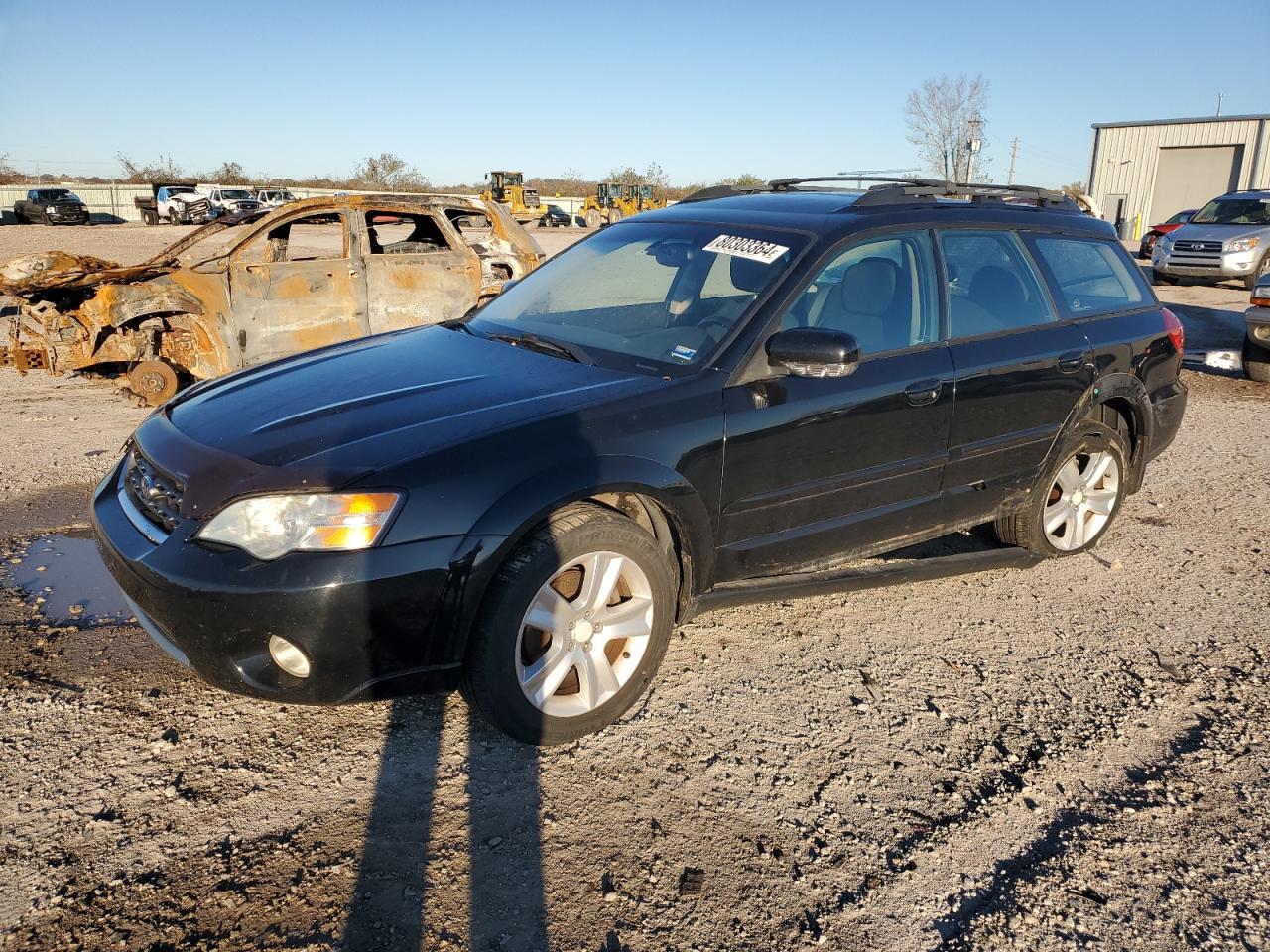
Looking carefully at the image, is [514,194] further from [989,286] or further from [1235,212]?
[989,286]

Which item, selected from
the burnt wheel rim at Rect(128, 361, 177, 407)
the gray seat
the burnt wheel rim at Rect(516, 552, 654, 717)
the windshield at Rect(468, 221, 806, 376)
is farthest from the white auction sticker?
the burnt wheel rim at Rect(128, 361, 177, 407)

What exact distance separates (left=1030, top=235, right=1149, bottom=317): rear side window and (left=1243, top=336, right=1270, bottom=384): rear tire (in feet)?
19.3

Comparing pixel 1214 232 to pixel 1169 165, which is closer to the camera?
pixel 1214 232

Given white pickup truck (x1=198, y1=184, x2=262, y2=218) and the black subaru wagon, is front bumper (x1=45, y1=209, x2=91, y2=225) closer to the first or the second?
white pickup truck (x1=198, y1=184, x2=262, y2=218)

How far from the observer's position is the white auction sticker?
3629mm

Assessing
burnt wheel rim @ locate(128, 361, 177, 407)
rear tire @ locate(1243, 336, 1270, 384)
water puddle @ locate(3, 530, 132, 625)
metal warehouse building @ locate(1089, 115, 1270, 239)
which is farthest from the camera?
metal warehouse building @ locate(1089, 115, 1270, 239)

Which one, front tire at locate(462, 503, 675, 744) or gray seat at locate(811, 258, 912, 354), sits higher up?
gray seat at locate(811, 258, 912, 354)

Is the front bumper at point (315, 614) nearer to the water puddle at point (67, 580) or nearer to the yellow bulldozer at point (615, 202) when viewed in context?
the water puddle at point (67, 580)

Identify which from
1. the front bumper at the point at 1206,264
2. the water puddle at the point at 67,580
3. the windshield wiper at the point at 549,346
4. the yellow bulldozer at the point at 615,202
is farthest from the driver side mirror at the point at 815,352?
the yellow bulldozer at the point at 615,202

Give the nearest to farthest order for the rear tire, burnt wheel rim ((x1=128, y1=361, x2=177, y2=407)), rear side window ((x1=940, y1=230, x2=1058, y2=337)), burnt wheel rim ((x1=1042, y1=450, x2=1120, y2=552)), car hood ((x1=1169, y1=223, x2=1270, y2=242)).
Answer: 1. rear side window ((x1=940, y1=230, x2=1058, y2=337))
2. burnt wheel rim ((x1=1042, y1=450, x2=1120, y2=552))
3. burnt wheel rim ((x1=128, y1=361, x2=177, y2=407))
4. the rear tire
5. car hood ((x1=1169, y1=223, x2=1270, y2=242))

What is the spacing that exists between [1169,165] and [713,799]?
5135cm

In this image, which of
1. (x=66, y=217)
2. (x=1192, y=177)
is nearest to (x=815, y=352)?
(x=66, y=217)

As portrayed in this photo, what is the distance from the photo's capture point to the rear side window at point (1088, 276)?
4471 mm

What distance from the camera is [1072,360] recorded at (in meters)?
4.36
